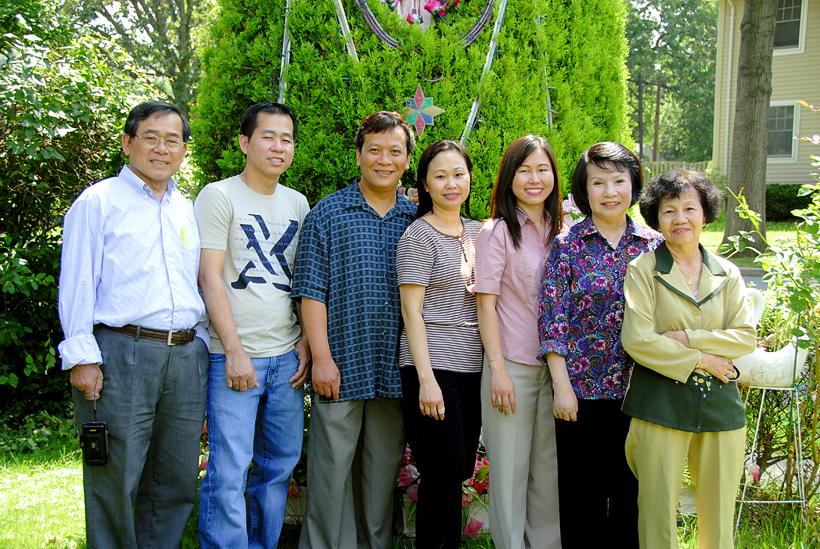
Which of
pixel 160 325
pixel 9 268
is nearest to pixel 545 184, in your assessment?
pixel 160 325

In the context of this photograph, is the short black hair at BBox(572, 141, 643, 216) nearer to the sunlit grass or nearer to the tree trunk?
the sunlit grass

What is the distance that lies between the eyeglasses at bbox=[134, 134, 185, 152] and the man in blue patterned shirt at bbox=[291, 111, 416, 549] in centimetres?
62

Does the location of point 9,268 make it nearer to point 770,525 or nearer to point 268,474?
point 268,474

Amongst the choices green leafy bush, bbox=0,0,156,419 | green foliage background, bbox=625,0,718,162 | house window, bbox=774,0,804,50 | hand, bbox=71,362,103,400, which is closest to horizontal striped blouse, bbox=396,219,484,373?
hand, bbox=71,362,103,400

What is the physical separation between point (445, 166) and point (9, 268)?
328 centimetres

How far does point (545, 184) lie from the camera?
2.66m

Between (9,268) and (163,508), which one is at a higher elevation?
(9,268)

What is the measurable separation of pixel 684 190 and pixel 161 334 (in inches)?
86.2

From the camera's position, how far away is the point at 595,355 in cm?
256

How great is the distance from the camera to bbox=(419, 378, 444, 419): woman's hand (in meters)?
2.51

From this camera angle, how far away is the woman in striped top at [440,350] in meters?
2.56

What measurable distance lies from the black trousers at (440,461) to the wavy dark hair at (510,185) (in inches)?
27.7

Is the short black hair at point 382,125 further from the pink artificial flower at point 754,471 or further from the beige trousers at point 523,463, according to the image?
the pink artificial flower at point 754,471

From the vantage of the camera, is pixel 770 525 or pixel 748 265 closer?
pixel 770 525
